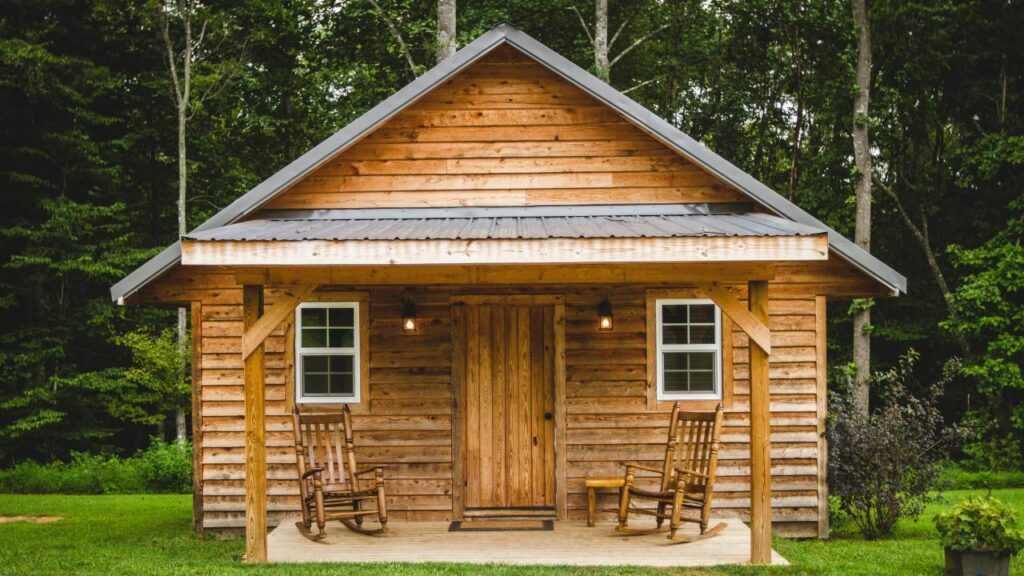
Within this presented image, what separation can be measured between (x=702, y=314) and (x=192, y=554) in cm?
503

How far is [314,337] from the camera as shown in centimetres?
897

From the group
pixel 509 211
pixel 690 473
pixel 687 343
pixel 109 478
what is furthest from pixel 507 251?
pixel 109 478

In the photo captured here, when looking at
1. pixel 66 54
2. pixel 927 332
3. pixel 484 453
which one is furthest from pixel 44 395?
pixel 927 332

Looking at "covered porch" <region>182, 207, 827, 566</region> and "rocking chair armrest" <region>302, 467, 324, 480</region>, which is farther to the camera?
"rocking chair armrest" <region>302, 467, 324, 480</region>

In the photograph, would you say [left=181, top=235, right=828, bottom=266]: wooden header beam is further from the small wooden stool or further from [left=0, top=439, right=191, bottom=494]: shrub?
[left=0, top=439, right=191, bottom=494]: shrub

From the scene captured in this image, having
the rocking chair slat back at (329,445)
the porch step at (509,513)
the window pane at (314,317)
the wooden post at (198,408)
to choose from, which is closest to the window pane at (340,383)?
the rocking chair slat back at (329,445)

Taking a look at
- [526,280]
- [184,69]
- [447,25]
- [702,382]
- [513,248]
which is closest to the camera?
[513,248]

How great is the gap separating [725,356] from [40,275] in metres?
12.5

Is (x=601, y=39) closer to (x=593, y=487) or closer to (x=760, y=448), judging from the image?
(x=593, y=487)

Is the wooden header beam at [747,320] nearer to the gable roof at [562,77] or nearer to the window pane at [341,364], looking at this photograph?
the gable roof at [562,77]

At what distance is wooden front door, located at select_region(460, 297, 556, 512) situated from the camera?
29.3 ft

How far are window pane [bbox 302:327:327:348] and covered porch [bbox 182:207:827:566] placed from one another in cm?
47

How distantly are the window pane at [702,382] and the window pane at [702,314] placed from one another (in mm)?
486

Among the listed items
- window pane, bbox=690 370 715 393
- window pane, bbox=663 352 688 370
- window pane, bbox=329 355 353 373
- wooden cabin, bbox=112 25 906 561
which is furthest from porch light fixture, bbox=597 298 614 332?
window pane, bbox=329 355 353 373
